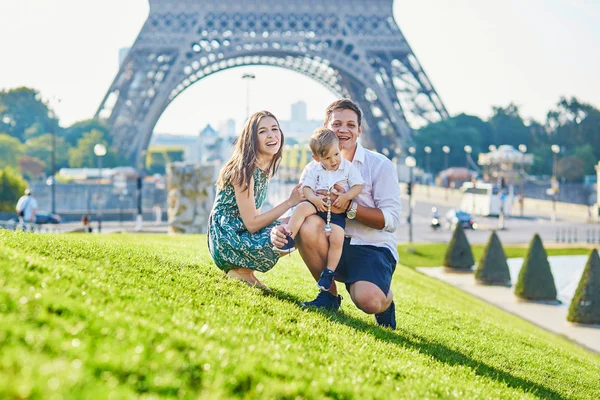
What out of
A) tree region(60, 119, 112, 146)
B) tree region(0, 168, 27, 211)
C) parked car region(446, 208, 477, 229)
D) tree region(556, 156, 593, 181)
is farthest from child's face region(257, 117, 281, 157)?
tree region(556, 156, 593, 181)

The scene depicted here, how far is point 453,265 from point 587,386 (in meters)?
14.3

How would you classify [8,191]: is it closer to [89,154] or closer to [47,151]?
[89,154]

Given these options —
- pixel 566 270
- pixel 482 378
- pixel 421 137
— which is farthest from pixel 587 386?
pixel 421 137

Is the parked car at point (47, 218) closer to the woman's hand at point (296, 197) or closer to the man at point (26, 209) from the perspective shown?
the man at point (26, 209)

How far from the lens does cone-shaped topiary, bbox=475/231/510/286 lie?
60.5 feet

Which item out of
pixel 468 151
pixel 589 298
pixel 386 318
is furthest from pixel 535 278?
pixel 468 151

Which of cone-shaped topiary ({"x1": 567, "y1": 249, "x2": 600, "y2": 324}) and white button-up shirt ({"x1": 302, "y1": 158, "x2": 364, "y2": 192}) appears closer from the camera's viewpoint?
white button-up shirt ({"x1": 302, "y1": 158, "x2": 364, "y2": 192})

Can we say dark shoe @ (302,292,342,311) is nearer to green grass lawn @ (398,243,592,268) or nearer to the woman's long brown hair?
the woman's long brown hair

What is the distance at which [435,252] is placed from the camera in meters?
25.4

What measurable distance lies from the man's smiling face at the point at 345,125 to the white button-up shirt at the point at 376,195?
0.13m

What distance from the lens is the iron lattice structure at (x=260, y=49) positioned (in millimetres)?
50656

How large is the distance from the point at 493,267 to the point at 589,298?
502 centimetres

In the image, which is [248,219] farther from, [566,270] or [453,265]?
[566,270]

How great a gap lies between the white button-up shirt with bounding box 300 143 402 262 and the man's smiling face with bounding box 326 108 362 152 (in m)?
0.13
